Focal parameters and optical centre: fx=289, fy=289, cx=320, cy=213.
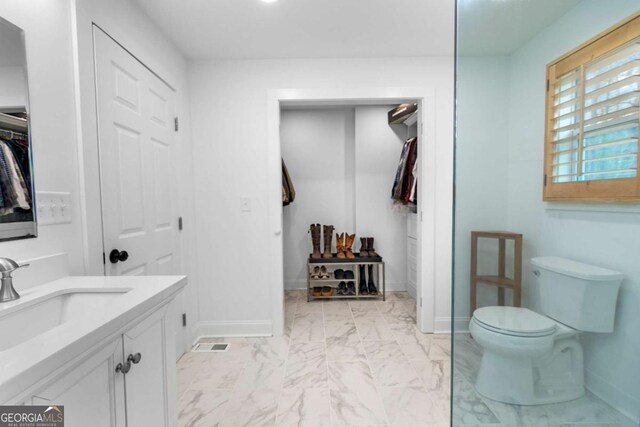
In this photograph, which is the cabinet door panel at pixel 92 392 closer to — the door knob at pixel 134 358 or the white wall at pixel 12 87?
the door knob at pixel 134 358

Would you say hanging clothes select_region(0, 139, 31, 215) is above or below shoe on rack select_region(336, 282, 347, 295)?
above

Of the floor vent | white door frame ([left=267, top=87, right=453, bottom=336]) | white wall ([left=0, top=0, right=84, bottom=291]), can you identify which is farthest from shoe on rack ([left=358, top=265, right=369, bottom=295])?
white wall ([left=0, top=0, right=84, bottom=291])

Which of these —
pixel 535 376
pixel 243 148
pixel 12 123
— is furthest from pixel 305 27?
pixel 535 376

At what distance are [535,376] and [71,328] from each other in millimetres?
1405

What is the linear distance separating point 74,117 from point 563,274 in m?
1.99

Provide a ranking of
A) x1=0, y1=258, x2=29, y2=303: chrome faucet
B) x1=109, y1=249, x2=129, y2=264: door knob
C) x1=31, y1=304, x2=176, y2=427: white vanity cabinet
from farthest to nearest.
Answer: x1=109, y1=249, x2=129, y2=264: door knob < x1=0, y1=258, x2=29, y2=303: chrome faucet < x1=31, y1=304, x2=176, y2=427: white vanity cabinet

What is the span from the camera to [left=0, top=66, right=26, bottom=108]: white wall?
0.95 m

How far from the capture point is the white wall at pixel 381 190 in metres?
3.43

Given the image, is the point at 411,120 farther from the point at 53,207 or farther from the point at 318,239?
the point at 53,207

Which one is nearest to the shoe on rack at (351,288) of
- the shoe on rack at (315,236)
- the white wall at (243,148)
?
the shoe on rack at (315,236)

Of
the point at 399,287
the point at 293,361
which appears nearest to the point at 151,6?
the point at 293,361

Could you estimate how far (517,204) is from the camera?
106 cm

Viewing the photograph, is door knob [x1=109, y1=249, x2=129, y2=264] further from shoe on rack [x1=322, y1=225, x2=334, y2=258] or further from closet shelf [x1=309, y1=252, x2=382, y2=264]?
shoe on rack [x1=322, y1=225, x2=334, y2=258]

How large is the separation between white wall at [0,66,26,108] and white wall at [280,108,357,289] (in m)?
2.60
